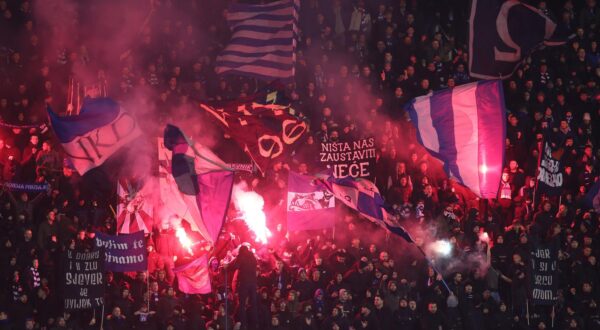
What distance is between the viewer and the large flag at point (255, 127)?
17562 mm

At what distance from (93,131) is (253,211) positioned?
9.70 feet

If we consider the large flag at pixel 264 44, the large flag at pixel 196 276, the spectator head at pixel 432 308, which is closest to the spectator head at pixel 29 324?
the large flag at pixel 196 276

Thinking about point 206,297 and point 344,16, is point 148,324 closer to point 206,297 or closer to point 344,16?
point 206,297

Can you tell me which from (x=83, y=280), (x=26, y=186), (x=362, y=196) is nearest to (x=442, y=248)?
(x=362, y=196)

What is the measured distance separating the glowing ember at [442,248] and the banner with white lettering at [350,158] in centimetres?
157

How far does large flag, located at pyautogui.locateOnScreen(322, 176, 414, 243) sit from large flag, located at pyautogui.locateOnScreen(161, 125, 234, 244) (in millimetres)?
1878

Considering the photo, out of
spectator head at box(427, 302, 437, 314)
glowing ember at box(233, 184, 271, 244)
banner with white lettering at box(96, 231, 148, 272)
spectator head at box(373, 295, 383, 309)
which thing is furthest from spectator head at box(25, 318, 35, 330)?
spectator head at box(427, 302, 437, 314)

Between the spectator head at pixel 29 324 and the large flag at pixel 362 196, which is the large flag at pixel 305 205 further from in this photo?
the spectator head at pixel 29 324

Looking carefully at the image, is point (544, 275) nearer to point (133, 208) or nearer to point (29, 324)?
point (133, 208)

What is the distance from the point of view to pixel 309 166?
717 inches

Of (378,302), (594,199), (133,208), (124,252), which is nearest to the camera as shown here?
(124,252)

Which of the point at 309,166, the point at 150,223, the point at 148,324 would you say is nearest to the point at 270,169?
the point at 309,166

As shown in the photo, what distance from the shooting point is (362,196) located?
52.6ft

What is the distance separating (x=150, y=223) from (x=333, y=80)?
4.87m
